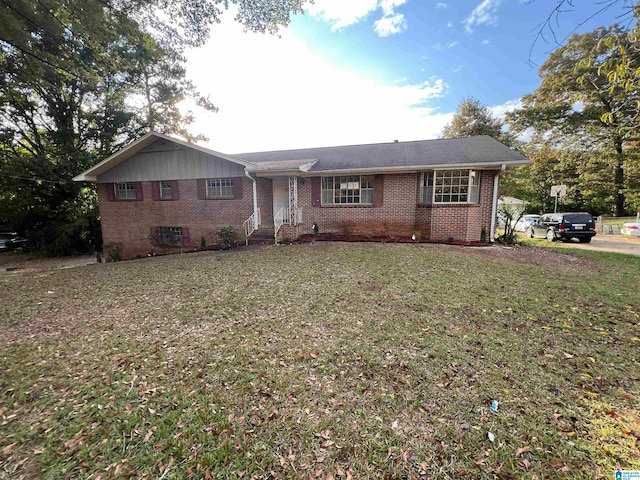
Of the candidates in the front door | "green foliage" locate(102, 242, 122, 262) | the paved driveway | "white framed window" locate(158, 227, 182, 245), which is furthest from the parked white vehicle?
"green foliage" locate(102, 242, 122, 262)

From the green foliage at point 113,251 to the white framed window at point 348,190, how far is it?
1057 centimetres

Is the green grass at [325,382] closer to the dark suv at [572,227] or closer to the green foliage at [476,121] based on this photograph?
the dark suv at [572,227]

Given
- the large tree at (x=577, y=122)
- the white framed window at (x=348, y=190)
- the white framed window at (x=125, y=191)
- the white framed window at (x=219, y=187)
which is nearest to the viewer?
the white framed window at (x=348, y=190)

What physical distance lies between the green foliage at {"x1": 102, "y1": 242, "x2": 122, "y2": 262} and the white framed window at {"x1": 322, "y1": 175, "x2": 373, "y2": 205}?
10.6 meters

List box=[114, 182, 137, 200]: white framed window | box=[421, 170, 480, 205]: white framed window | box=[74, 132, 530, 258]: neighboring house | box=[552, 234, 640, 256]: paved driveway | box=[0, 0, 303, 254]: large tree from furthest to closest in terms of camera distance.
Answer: box=[114, 182, 137, 200]: white framed window → box=[552, 234, 640, 256]: paved driveway → box=[74, 132, 530, 258]: neighboring house → box=[421, 170, 480, 205]: white framed window → box=[0, 0, 303, 254]: large tree

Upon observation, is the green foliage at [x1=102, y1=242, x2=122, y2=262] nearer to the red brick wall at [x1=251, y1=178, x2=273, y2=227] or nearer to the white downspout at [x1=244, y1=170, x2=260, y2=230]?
the white downspout at [x1=244, y1=170, x2=260, y2=230]

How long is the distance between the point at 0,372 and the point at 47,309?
266 centimetres

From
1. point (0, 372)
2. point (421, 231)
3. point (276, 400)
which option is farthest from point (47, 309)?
point (421, 231)

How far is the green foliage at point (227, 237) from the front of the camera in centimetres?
1167

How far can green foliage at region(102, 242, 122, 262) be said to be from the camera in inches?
543

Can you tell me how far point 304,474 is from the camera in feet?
6.88

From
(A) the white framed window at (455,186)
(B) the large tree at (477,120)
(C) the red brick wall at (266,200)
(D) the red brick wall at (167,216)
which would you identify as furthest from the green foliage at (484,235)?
(B) the large tree at (477,120)

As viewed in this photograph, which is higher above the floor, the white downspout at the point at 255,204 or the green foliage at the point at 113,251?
the white downspout at the point at 255,204

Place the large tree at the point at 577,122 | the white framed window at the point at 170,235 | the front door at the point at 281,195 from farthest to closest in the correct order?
the large tree at the point at 577,122
the white framed window at the point at 170,235
the front door at the point at 281,195
